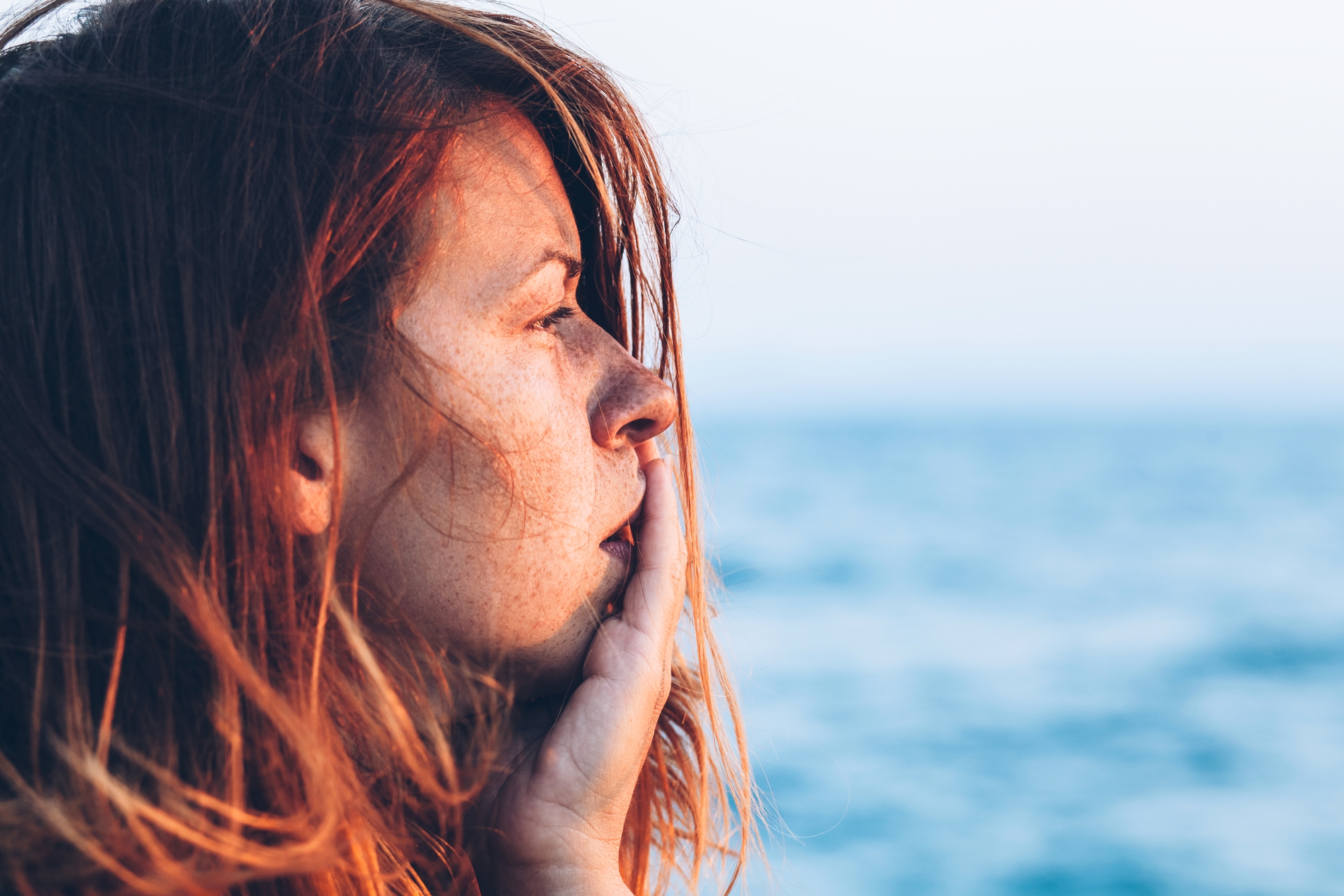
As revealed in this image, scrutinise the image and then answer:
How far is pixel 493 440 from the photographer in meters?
1.61

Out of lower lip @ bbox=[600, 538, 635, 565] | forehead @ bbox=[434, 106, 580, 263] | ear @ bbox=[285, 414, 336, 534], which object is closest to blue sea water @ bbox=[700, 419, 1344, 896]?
lower lip @ bbox=[600, 538, 635, 565]

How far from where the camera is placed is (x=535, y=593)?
1665 mm

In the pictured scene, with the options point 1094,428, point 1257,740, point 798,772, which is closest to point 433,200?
point 798,772

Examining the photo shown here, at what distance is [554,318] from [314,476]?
1.71ft

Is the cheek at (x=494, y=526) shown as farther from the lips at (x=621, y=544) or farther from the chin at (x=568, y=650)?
the lips at (x=621, y=544)

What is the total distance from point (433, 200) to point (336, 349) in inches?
11.4

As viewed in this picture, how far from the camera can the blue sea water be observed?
8.23 m

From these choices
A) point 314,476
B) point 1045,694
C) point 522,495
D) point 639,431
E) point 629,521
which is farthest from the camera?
point 1045,694

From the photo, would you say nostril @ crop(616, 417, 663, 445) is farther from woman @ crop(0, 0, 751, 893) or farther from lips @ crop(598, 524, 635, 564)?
lips @ crop(598, 524, 635, 564)

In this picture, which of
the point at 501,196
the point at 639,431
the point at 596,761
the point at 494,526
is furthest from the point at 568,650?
the point at 501,196

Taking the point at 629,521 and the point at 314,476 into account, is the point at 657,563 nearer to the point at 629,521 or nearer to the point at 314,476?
the point at 629,521

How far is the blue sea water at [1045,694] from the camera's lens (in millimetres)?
8227

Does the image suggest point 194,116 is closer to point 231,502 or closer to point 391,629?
point 231,502

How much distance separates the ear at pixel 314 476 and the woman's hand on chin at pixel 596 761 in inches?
23.2
